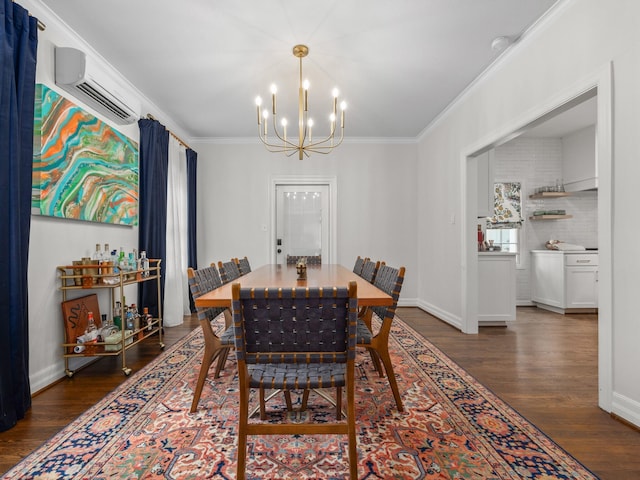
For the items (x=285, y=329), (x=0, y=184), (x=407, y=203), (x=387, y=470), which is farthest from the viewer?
(x=407, y=203)

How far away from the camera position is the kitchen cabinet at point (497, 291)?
403 centimetres

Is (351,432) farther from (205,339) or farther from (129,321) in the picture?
(129,321)

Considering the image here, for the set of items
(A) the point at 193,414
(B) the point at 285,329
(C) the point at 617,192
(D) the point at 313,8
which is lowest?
(A) the point at 193,414

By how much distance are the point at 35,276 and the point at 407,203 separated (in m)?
4.62

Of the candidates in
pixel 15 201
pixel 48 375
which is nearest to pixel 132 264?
pixel 48 375

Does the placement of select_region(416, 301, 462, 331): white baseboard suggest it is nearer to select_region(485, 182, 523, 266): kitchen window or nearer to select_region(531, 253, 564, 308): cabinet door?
select_region(485, 182, 523, 266): kitchen window

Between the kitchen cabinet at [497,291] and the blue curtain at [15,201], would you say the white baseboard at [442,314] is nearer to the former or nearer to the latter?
the kitchen cabinet at [497,291]

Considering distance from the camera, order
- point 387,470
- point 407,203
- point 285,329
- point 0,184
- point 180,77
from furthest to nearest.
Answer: point 407,203
point 180,77
point 0,184
point 387,470
point 285,329

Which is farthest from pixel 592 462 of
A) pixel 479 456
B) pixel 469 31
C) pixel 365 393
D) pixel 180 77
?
pixel 180 77

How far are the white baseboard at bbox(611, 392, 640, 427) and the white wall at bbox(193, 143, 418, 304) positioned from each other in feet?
11.4

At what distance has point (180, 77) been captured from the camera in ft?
11.0

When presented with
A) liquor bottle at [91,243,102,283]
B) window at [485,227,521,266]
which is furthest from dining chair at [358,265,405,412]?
window at [485,227,521,266]

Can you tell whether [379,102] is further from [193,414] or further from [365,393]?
[193,414]

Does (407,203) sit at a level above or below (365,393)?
above
